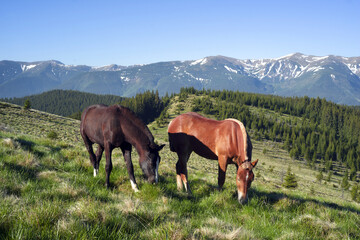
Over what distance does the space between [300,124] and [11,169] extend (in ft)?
659

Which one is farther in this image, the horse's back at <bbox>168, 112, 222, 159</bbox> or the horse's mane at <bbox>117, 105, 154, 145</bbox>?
the horse's back at <bbox>168, 112, 222, 159</bbox>

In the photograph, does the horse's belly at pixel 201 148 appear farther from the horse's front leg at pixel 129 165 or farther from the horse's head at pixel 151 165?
the horse's front leg at pixel 129 165

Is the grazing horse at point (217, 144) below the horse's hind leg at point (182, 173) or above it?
above

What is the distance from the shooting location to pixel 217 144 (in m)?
6.96

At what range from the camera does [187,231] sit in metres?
3.35

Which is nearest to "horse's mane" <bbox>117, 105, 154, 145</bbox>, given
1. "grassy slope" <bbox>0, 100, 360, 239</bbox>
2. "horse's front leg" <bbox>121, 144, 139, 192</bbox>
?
"horse's front leg" <bbox>121, 144, 139, 192</bbox>

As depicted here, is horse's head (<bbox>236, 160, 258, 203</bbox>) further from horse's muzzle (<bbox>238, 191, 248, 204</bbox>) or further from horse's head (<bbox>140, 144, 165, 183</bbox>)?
horse's head (<bbox>140, 144, 165, 183</bbox>)

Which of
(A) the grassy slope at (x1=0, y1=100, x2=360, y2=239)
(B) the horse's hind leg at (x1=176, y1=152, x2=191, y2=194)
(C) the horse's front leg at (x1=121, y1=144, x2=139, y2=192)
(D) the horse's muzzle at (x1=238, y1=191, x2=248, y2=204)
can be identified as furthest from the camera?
(B) the horse's hind leg at (x1=176, y1=152, x2=191, y2=194)

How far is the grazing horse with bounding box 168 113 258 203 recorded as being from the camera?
6.09 m

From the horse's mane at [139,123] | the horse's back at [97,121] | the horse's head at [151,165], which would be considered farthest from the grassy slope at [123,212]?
the horse's mane at [139,123]

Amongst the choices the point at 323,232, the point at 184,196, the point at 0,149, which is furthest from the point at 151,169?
the point at 0,149

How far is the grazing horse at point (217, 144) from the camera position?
6.09 m

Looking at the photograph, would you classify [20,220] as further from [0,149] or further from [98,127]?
[0,149]

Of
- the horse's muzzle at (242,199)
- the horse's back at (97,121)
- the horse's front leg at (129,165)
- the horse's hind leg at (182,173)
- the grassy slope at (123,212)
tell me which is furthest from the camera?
the horse's hind leg at (182,173)
